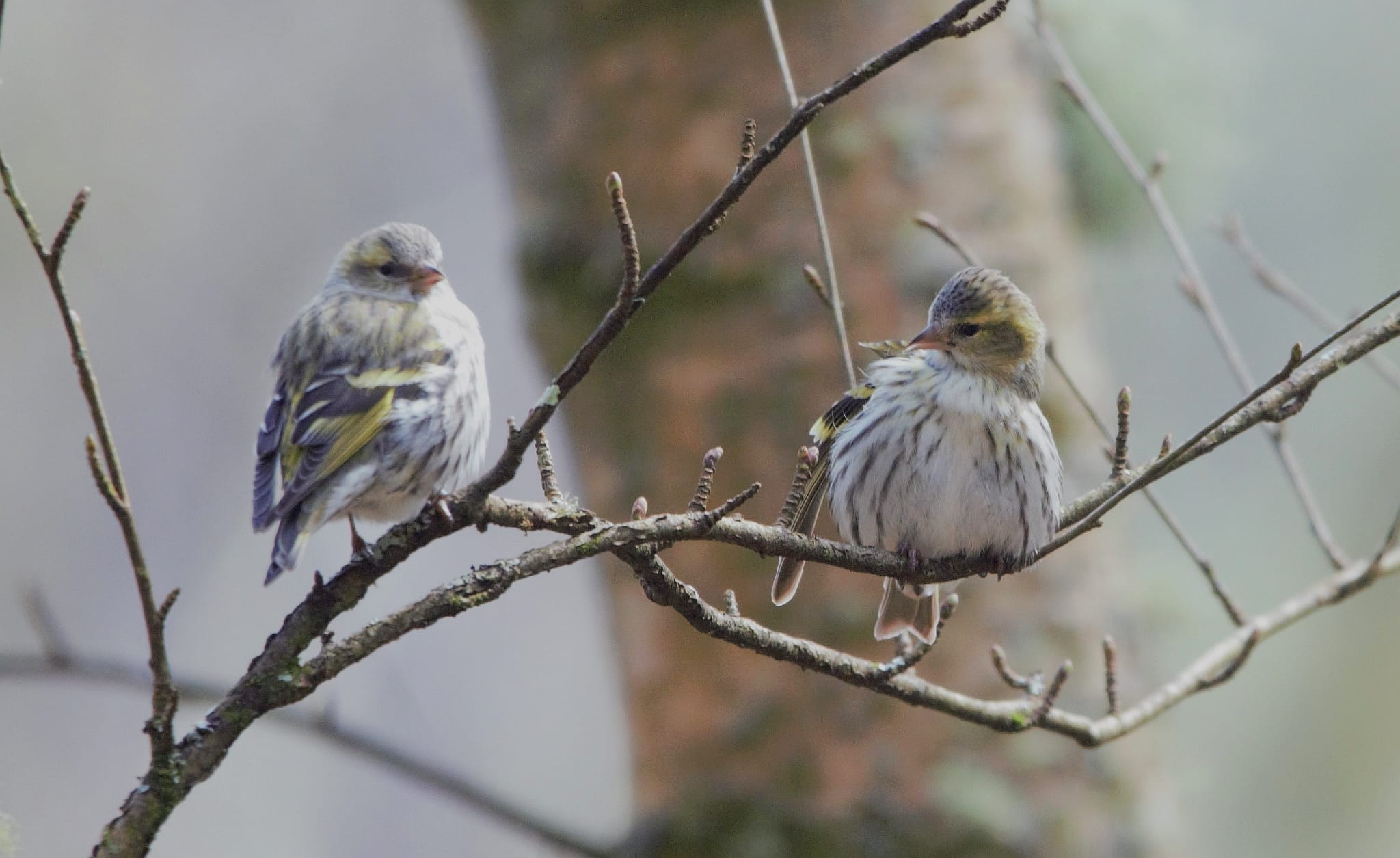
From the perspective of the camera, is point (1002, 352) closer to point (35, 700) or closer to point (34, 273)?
point (35, 700)

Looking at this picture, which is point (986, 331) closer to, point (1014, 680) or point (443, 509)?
point (1014, 680)

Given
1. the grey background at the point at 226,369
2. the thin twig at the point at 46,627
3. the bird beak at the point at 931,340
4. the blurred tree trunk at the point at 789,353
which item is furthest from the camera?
the grey background at the point at 226,369

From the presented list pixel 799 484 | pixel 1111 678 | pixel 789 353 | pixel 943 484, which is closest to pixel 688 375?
pixel 789 353

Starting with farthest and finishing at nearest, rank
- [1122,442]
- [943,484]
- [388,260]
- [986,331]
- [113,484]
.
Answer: [388,260] < [986,331] < [943,484] < [1122,442] < [113,484]

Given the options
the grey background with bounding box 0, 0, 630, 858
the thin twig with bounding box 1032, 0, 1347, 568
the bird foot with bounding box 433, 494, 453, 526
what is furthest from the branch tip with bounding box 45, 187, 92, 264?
the grey background with bounding box 0, 0, 630, 858

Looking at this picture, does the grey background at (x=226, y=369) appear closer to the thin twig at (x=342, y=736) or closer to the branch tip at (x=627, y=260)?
the thin twig at (x=342, y=736)

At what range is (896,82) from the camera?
15.0 feet

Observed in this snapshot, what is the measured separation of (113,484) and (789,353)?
9.72 ft

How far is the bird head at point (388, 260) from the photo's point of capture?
3.39 meters

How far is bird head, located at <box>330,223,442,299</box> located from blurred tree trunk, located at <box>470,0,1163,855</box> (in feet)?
3.56

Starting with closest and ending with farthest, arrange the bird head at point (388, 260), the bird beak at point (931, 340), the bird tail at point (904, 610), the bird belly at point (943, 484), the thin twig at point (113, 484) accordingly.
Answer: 1. the thin twig at point (113, 484)
2. the bird belly at point (943, 484)
3. the bird beak at point (931, 340)
4. the bird head at point (388, 260)
5. the bird tail at point (904, 610)

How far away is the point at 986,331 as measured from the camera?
3230mm

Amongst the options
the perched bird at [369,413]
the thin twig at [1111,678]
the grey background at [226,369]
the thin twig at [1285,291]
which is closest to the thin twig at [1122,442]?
the thin twig at [1111,678]

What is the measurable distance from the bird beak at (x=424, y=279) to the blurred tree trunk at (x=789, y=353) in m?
1.18
